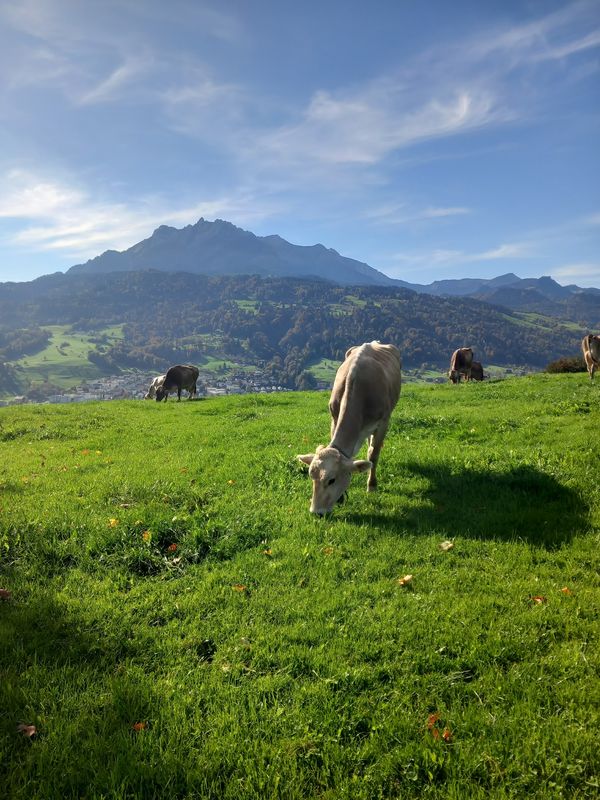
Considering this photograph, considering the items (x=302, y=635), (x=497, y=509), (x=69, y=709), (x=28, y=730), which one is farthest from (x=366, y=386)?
(x=28, y=730)

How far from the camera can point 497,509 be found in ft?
25.0

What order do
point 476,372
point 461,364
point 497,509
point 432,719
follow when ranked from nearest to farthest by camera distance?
1. point 432,719
2. point 497,509
3. point 461,364
4. point 476,372

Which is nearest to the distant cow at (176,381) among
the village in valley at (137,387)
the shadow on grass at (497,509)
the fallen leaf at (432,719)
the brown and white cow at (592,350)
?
the brown and white cow at (592,350)

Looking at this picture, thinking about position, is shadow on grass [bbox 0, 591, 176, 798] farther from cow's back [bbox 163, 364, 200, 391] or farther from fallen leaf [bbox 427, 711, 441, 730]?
cow's back [bbox 163, 364, 200, 391]

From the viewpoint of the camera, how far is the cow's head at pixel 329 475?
25.3 ft

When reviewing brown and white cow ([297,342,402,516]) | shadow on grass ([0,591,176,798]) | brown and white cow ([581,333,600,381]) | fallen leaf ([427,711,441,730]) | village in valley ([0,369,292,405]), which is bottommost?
village in valley ([0,369,292,405])

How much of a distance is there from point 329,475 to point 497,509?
300 centimetres

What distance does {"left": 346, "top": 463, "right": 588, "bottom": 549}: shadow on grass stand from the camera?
6.80m

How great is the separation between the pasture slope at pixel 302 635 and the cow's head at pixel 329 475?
0.39 m

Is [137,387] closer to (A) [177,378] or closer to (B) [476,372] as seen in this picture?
(A) [177,378]

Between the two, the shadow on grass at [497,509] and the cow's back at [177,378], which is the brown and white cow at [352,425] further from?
the cow's back at [177,378]

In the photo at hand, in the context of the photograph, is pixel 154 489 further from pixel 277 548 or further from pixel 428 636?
pixel 428 636

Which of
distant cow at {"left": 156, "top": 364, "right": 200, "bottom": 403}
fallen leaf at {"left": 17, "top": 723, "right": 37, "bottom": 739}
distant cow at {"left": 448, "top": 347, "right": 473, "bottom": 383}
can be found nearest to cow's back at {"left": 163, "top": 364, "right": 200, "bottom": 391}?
distant cow at {"left": 156, "top": 364, "right": 200, "bottom": 403}

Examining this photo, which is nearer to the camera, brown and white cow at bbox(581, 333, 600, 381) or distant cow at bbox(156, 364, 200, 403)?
brown and white cow at bbox(581, 333, 600, 381)
